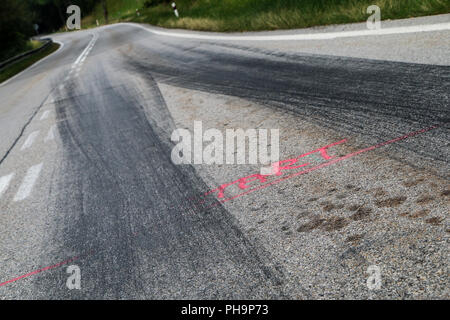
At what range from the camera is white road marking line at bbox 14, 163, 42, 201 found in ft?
13.6

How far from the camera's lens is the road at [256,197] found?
82.6 inches

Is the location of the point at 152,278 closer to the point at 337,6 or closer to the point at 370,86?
the point at 370,86

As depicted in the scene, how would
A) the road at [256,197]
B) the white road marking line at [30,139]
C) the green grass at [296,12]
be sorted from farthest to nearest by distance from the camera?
the green grass at [296,12] < the white road marking line at [30,139] < the road at [256,197]

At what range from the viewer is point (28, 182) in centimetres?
448

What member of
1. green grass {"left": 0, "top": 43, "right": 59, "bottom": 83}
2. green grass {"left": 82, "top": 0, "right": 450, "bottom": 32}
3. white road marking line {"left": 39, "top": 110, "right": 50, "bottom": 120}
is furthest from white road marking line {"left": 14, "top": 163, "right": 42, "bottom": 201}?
green grass {"left": 0, "top": 43, "right": 59, "bottom": 83}

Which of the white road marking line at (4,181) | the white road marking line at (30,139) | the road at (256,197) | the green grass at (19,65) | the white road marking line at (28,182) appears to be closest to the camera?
the road at (256,197)

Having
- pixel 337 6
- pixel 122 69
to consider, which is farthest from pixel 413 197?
pixel 122 69

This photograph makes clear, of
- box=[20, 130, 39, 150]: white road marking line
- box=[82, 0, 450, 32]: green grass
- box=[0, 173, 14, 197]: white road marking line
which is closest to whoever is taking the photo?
box=[0, 173, 14, 197]: white road marking line

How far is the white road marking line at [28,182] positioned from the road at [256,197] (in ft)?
0.07

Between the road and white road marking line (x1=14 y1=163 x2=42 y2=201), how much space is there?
2 cm

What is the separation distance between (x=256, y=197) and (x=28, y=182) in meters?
2.74

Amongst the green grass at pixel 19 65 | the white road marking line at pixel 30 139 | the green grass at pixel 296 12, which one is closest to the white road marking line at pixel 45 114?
the white road marking line at pixel 30 139

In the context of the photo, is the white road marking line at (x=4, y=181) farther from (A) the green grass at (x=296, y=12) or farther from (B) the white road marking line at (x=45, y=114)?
(A) the green grass at (x=296, y=12)

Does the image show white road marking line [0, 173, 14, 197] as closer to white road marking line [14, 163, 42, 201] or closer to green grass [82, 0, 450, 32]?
white road marking line [14, 163, 42, 201]
